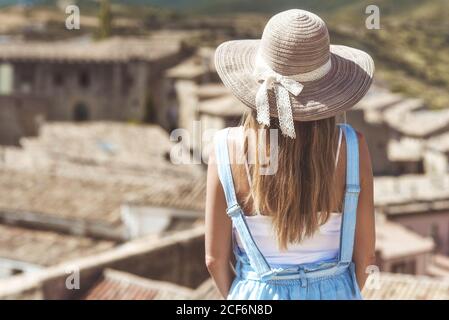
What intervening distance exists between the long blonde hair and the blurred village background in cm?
556

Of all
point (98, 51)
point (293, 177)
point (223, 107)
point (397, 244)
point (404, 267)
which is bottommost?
point (404, 267)

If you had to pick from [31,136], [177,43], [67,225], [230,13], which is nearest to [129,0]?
[230,13]

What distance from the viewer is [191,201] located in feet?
47.9

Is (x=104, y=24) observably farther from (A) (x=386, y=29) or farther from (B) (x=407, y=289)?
(B) (x=407, y=289)

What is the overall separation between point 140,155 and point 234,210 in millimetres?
24783

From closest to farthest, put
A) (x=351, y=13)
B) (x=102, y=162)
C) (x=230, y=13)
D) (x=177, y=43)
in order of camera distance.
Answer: (x=102, y=162) → (x=177, y=43) → (x=351, y=13) → (x=230, y=13)

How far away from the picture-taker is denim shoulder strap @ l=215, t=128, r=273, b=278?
2.84m

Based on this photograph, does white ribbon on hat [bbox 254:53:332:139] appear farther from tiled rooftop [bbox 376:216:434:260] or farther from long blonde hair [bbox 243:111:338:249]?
tiled rooftop [bbox 376:216:434:260]

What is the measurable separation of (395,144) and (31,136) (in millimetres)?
14017

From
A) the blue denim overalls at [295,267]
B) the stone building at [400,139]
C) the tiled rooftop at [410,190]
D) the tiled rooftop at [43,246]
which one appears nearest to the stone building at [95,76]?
the stone building at [400,139]

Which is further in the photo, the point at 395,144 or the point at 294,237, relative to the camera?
the point at 395,144

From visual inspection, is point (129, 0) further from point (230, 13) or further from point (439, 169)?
point (439, 169)

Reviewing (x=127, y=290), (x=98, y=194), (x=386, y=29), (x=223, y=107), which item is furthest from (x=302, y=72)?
(x=386, y=29)

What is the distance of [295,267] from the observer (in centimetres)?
290
